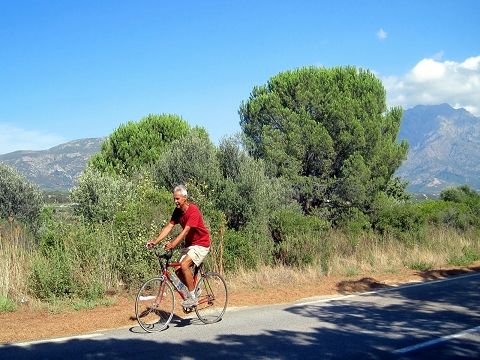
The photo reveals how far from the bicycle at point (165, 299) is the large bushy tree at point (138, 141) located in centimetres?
1989

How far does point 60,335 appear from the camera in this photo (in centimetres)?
725

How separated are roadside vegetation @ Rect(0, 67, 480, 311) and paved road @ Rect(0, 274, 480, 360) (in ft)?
8.79

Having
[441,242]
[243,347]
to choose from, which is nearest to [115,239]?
[243,347]

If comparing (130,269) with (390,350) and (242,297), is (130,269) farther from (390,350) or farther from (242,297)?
(390,350)

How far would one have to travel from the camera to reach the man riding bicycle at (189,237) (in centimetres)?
775

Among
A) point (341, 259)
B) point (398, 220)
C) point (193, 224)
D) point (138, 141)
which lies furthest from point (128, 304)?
point (138, 141)

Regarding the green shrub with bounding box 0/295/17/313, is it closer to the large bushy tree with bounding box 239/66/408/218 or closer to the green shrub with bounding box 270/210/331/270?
the green shrub with bounding box 270/210/331/270

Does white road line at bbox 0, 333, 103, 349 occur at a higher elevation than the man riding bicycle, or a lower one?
lower

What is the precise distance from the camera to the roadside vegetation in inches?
420

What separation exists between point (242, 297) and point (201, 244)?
8.80ft

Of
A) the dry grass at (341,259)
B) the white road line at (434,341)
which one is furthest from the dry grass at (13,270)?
the white road line at (434,341)

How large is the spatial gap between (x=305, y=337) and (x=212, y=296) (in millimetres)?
2040

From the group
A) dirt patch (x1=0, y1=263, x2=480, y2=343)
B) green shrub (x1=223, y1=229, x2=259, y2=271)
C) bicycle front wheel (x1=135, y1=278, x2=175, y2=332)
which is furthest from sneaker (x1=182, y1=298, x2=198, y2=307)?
green shrub (x1=223, y1=229, x2=259, y2=271)

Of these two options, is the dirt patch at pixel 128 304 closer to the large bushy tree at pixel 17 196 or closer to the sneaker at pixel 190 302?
the sneaker at pixel 190 302
